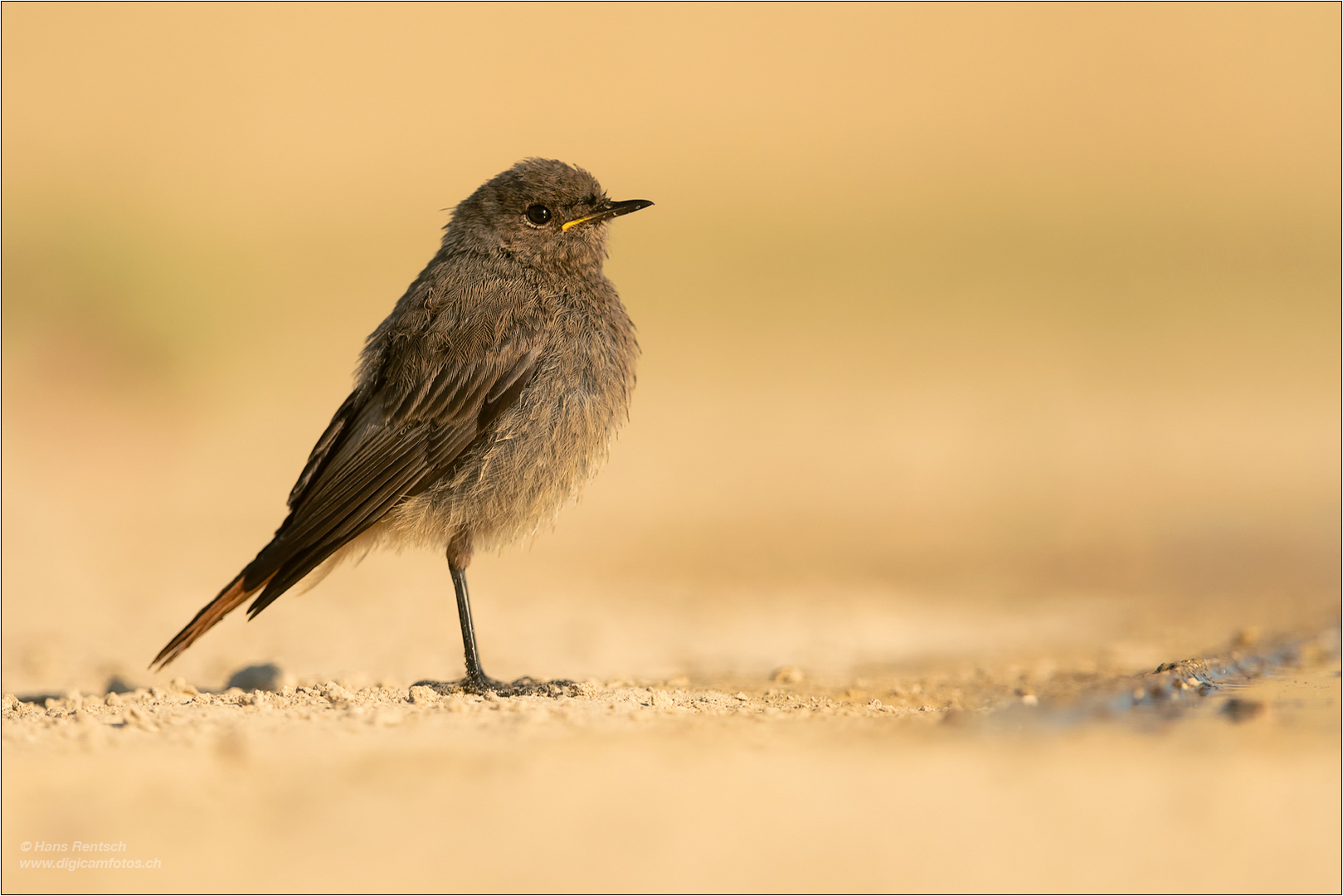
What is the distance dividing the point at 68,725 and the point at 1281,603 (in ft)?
23.5

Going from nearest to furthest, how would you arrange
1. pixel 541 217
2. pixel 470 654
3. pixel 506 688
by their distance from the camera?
pixel 506 688 → pixel 470 654 → pixel 541 217

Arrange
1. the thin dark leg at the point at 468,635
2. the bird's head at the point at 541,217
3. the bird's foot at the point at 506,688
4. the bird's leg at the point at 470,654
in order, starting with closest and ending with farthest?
the bird's foot at the point at 506,688, the bird's leg at the point at 470,654, the thin dark leg at the point at 468,635, the bird's head at the point at 541,217

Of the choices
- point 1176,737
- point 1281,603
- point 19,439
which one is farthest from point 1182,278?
point 1176,737

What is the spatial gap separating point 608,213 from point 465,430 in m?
1.61

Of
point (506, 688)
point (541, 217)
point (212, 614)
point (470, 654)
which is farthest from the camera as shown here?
point (541, 217)

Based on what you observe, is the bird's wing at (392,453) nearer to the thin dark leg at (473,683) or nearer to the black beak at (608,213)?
the thin dark leg at (473,683)

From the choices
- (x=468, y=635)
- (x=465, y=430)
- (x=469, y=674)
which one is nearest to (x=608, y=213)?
(x=465, y=430)

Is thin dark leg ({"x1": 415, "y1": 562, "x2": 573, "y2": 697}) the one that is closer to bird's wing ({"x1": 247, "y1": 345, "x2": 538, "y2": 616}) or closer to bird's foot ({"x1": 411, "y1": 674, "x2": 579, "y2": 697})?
bird's foot ({"x1": 411, "y1": 674, "x2": 579, "y2": 697})

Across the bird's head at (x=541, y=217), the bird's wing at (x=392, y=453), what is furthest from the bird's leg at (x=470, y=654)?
the bird's head at (x=541, y=217)

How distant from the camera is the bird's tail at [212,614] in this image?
21.2ft

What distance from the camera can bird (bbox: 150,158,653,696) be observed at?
22.1ft

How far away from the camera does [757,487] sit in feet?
48.1

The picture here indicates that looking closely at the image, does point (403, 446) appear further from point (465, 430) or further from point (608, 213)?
point (608, 213)

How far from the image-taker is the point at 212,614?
21.4ft
